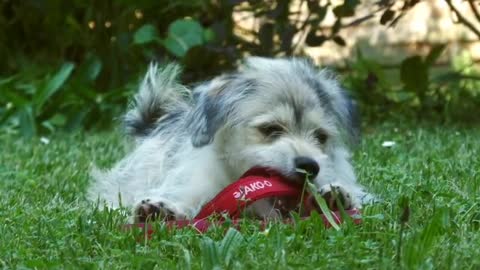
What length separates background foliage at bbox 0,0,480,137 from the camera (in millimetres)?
7672

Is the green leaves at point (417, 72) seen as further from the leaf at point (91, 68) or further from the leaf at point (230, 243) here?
the leaf at point (230, 243)

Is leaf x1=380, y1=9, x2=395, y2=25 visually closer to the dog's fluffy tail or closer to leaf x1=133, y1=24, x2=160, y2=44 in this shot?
leaf x1=133, y1=24, x2=160, y2=44

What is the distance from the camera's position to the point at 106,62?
28.9 ft

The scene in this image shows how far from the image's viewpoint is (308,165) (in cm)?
385

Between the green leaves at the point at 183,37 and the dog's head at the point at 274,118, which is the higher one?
the dog's head at the point at 274,118

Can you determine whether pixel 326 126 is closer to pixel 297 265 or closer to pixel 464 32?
pixel 297 265

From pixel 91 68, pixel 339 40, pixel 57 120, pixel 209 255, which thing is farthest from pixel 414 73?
pixel 209 255

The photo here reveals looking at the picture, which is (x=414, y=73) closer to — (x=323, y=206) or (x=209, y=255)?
(x=323, y=206)

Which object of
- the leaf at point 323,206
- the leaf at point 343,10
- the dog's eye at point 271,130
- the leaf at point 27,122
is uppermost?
the dog's eye at point 271,130

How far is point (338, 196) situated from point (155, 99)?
5.53 ft

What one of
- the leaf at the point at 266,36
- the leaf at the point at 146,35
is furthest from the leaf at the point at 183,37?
the leaf at the point at 266,36

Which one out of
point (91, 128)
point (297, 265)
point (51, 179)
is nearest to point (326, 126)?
point (297, 265)

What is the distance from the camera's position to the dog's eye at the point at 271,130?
4.00 metres

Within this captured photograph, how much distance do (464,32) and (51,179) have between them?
6965 mm
